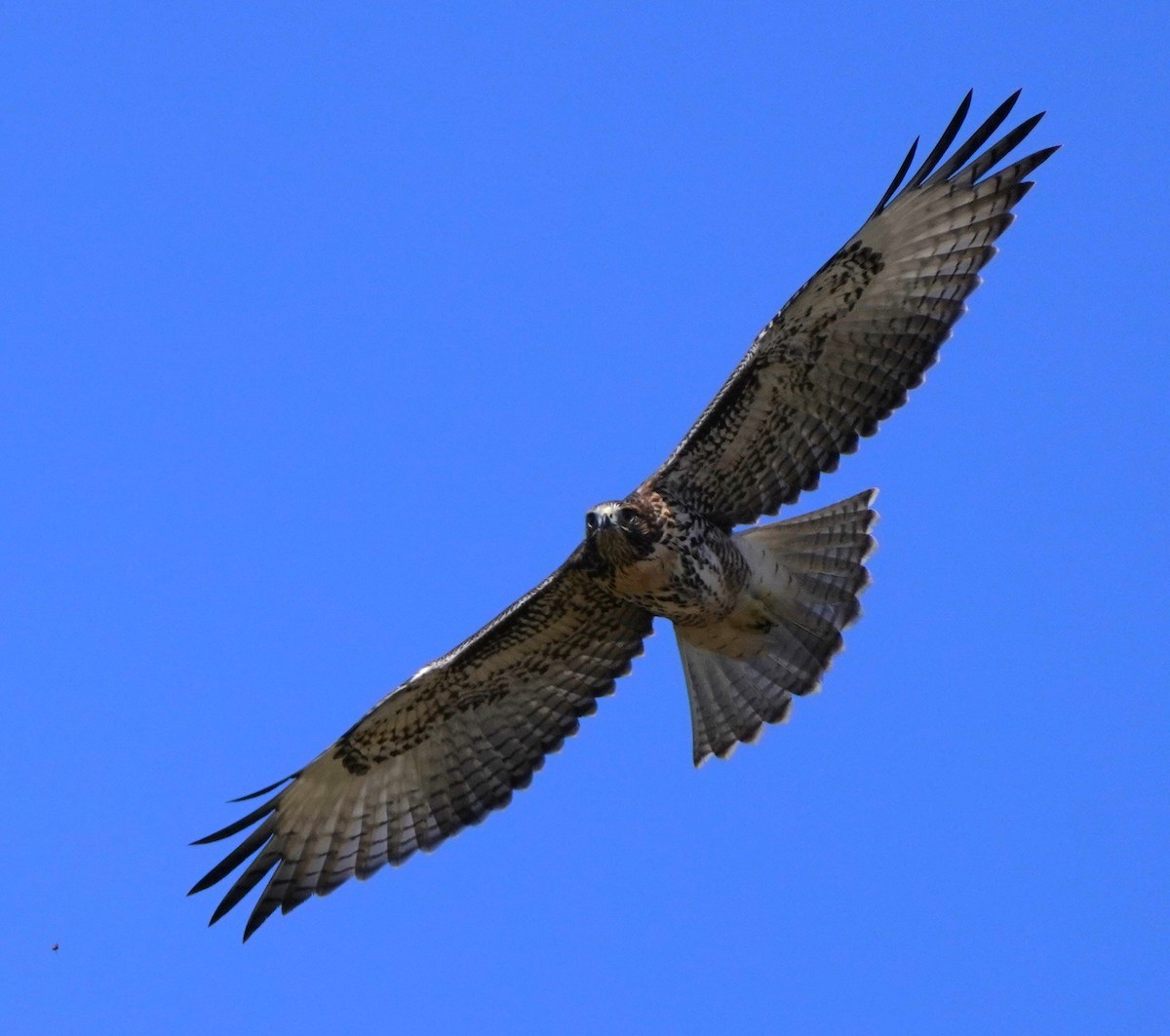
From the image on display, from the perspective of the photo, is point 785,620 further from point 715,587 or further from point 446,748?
point 446,748

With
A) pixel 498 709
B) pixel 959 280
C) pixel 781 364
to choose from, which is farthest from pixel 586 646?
pixel 959 280

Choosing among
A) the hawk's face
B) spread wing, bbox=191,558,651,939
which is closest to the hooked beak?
the hawk's face

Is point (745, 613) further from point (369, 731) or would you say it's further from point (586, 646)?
point (369, 731)

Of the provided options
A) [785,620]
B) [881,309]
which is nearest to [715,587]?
[785,620]

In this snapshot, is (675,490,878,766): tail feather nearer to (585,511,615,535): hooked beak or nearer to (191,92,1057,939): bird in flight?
(191,92,1057,939): bird in flight

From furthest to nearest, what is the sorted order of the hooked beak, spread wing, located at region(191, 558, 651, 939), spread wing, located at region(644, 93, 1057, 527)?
1. spread wing, located at region(191, 558, 651, 939)
2. spread wing, located at region(644, 93, 1057, 527)
3. the hooked beak

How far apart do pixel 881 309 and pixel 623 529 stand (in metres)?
1.73

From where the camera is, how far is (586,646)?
12633 millimetres

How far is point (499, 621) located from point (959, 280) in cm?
288

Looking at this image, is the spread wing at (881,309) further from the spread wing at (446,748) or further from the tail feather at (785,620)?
the spread wing at (446,748)

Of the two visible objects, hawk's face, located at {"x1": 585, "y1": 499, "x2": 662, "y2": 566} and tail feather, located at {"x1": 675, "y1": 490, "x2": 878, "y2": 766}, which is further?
tail feather, located at {"x1": 675, "y1": 490, "x2": 878, "y2": 766}

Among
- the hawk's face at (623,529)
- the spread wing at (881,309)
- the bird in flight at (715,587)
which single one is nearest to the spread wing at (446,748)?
the bird in flight at (715,587)

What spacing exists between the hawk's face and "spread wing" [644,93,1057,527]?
1.34 feet

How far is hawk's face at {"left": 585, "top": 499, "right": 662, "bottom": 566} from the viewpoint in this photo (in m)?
11.9
